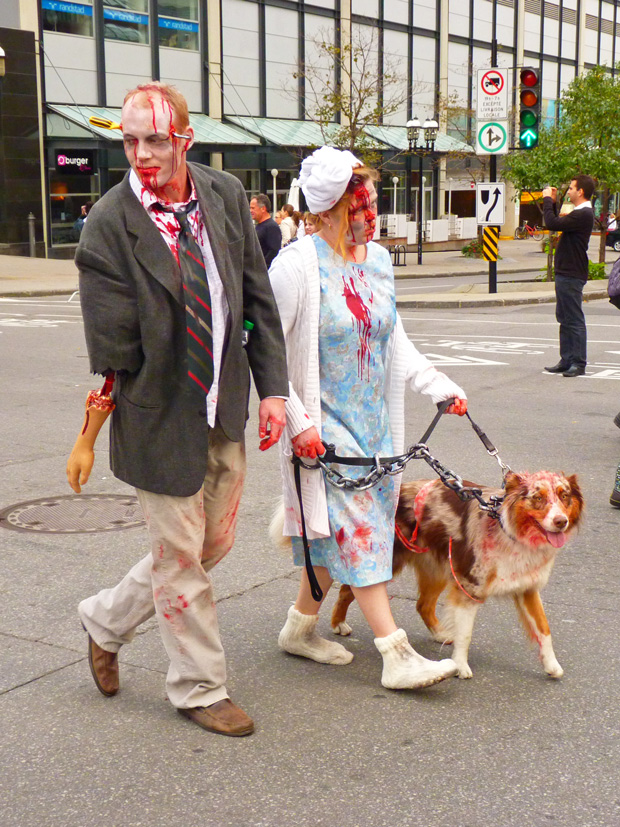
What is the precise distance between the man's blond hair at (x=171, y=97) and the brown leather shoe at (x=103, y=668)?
69.3 inches

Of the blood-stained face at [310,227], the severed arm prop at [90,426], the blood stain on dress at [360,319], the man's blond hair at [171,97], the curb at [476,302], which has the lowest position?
the curb at [476,302]

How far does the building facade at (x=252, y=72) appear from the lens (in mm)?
32281

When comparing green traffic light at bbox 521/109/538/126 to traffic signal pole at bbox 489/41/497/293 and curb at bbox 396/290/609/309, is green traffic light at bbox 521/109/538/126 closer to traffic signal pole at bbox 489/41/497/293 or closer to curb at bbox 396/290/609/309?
traffic signal pole at bbox 489/41/497/293

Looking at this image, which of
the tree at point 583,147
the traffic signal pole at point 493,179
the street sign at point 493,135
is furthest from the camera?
the tree at point 583,147

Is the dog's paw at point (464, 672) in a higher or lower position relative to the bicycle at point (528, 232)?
lower

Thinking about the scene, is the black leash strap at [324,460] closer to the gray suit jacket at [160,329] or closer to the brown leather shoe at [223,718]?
the gray suit jacket at [160,329]

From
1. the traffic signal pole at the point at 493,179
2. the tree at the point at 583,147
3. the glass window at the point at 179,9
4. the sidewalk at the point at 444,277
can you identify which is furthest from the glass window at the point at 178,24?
the traffic signal pole at the point at 493,179

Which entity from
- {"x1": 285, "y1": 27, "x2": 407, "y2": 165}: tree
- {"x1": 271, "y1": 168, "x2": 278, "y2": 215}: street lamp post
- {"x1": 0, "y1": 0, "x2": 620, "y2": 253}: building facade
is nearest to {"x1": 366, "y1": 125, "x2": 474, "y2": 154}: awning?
{"x1": 0, "y1": 0, "x2": 620, "y2": 253}: building facade

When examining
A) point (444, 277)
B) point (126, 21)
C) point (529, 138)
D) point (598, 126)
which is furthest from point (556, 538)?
point (126, 21)

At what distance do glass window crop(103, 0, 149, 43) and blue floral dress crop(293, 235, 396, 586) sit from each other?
32.5 m

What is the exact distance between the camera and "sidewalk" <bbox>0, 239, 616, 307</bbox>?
69.1 feet

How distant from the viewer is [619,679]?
151 inches

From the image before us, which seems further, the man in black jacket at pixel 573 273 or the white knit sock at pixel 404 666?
the man in black jacket at pixel 573 273

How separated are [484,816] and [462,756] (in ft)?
1.14
